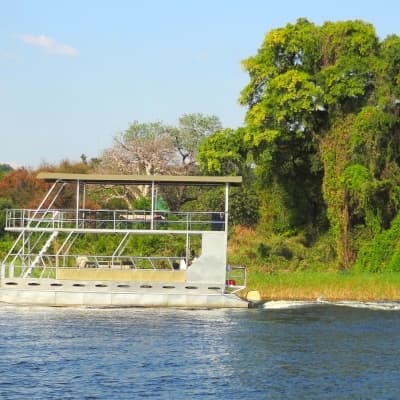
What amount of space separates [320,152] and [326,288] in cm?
1247

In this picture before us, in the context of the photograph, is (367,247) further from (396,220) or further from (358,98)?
(358,98)

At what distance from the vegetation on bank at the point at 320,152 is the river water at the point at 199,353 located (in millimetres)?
11374

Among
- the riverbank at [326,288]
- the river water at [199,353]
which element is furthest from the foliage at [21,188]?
the river water at [199,353]

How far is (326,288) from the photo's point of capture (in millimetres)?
46219

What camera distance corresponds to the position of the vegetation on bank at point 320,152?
54.3 meters

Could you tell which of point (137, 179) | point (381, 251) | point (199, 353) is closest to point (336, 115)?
point (381, 251)

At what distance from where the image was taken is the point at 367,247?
5484cm

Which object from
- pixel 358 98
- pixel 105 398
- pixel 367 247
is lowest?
pixel 105 398

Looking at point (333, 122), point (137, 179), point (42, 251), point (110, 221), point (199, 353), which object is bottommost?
point (199, 353)

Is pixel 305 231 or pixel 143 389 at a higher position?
pixel 305 231

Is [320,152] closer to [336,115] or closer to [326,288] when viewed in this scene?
[336,115]

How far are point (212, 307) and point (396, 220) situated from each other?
17009 mm

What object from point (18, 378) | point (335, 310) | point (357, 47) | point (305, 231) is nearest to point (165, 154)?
point (305, 231)

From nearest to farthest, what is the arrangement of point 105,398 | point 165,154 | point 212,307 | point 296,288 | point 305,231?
point 105,398 < point 212,307 < point 296,288 < point 305,231 < point 165,154
